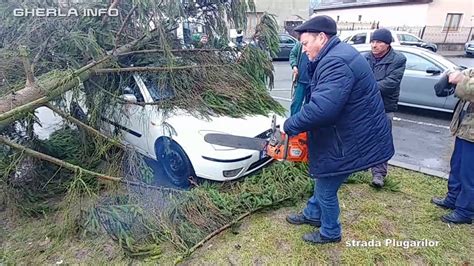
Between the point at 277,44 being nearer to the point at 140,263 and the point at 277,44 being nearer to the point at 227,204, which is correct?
the point at 227,204

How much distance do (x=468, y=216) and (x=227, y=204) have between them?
7.36ft

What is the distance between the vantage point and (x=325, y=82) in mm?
2125

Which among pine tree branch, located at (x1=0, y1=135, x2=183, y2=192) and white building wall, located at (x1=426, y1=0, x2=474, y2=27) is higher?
white building wall, located at (x1=426, y1=0, x2=474, y2=27)

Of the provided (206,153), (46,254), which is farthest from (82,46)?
(46,254)

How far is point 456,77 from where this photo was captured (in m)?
2.73

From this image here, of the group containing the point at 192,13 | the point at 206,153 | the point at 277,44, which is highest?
the point at 192,13

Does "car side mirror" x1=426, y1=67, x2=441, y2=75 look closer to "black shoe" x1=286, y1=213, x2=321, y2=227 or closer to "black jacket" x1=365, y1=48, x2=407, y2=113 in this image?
"black jacket" x1=365, y1=48, x2=407, y2=113

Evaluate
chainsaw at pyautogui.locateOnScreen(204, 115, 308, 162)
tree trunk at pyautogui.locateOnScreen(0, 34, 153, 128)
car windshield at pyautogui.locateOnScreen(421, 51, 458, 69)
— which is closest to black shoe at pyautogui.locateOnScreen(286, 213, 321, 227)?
chainsaw at pyautogui.locateOnScreen(204, 115, 308, 162)

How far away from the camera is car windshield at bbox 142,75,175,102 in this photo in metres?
3.79

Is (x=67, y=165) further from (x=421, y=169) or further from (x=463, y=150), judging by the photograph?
(x=421, y=169)

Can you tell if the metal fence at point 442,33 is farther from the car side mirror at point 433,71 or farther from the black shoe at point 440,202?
the black shoe at point 440,202

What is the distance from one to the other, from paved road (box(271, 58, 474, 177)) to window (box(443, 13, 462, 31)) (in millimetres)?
19658

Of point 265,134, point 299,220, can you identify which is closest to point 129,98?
point 265,134

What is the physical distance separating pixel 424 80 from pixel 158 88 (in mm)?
5296
